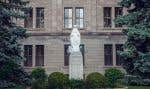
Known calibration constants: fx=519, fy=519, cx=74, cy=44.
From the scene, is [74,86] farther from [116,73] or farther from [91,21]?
[91,21]

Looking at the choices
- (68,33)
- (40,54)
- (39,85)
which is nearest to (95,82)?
(39,85)

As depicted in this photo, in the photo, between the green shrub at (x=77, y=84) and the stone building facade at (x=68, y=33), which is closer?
the green shrub at (x=77, y=84)

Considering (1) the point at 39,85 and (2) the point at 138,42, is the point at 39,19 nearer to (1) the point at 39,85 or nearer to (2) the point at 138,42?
(1) the point at 39,85

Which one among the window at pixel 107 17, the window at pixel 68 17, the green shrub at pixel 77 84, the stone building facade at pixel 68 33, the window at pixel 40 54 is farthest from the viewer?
the window at pixel 107 17

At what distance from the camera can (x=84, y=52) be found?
50.9 m

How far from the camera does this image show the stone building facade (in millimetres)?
50656

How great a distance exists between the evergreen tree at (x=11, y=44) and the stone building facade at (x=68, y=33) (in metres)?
19.4

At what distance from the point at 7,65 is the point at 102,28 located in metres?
22.7

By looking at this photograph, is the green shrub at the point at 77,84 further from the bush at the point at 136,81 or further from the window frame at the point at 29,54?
the window frame at the point at 29,54

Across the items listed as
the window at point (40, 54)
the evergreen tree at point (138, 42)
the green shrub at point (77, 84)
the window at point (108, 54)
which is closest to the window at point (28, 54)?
the window at point (40, 54)

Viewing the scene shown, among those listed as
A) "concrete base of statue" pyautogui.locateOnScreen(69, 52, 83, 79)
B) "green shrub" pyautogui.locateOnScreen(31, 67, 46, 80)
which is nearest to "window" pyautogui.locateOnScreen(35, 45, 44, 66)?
"green shrub" pyautogui.locateOnScreen(31, 67, 46, 80)

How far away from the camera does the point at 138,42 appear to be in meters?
28.8

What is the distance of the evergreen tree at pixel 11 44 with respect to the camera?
92.7 feet

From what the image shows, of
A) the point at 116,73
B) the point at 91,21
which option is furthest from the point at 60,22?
the point at 116,73
